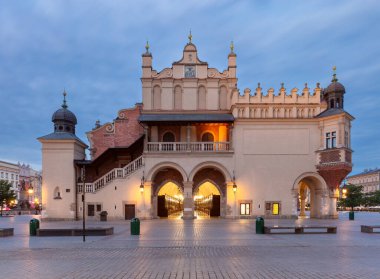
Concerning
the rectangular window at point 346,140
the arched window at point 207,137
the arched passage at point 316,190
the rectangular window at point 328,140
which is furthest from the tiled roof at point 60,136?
the rectangular window at point 346,140

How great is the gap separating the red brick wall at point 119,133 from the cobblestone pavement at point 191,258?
22967 millimetres

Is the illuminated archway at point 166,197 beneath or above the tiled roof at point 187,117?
beneath

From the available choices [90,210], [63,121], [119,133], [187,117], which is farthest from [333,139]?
[63,121]

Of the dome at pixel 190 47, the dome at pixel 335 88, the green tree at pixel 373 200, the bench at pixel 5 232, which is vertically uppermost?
the dome at pixel 190 47

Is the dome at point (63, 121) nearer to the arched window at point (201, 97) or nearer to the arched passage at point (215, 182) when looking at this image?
the arched window at point (201, 97)

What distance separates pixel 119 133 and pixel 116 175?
565cm

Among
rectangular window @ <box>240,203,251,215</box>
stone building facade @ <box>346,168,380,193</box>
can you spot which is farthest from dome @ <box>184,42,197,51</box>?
stone building facade @ <box>346,168,380,193</box>

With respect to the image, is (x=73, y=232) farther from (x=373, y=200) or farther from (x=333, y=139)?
(x=373, y=200)

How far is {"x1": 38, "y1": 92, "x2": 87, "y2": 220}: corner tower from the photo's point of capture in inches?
1547

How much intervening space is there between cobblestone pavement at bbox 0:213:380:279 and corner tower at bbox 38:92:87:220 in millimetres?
20137

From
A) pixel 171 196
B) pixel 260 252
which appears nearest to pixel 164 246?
pixel 260 252

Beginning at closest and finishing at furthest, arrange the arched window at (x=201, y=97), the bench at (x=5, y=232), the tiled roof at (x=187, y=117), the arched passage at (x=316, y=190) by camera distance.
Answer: the bench at (x=5, y=232), the tiled roof at (x=187, y=117), the arched passage at (x=316, y=190), the arched window at (x=201, y=97)

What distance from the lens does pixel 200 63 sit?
40938 mm

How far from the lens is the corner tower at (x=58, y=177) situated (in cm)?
3928
